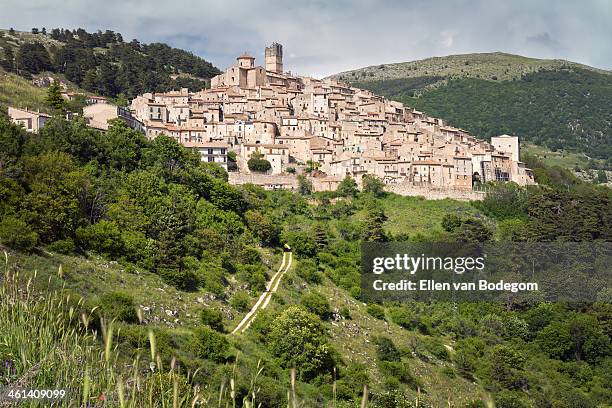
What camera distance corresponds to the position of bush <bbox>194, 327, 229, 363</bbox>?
19594 millimetres

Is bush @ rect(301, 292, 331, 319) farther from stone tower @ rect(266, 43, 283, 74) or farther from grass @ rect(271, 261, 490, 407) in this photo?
stone tower @ rect(266, 43, 283, 74)

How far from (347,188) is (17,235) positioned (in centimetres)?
3170

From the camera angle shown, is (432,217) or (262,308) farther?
(432,217)

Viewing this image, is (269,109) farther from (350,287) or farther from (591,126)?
(591,126)

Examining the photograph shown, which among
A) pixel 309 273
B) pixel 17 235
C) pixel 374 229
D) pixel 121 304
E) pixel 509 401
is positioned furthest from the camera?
pixel 374 229

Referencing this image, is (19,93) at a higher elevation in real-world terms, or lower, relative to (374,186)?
higher

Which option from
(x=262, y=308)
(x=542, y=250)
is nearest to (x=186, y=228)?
(x=262, y=308)

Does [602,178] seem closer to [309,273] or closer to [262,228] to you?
[262,228]

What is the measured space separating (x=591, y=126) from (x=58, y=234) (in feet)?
397

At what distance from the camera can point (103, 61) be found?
3226 inches

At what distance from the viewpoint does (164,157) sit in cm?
3722

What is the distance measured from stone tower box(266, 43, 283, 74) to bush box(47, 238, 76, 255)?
200 ft

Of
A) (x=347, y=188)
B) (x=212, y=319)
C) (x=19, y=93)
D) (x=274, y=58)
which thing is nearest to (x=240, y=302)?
(x=212, y=319)

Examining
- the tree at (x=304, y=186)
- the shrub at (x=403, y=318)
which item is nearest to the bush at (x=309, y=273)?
the shrub at (x=403, y=318)
